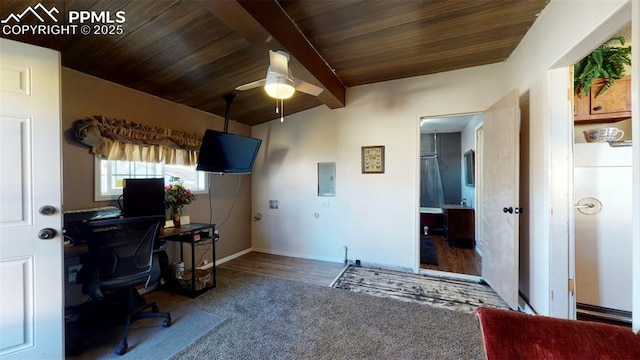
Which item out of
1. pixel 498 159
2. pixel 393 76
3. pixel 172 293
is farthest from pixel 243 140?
pixel 498 159

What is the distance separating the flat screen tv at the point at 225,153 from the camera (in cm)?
292

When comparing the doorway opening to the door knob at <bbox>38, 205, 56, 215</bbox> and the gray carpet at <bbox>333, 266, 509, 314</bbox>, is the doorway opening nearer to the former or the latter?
the gray carpet at <bbox>333, 266, 509, 314</bbox>

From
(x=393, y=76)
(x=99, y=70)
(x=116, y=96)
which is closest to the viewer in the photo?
(x=99, y=70)

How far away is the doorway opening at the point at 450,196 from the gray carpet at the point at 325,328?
1275 mm

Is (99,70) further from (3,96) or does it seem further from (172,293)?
(172,293)

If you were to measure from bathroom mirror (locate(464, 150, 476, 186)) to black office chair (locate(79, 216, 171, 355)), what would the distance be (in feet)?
16.6

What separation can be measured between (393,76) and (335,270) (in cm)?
281

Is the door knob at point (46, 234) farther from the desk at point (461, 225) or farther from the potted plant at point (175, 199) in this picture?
A: the desk at point (461, 225)

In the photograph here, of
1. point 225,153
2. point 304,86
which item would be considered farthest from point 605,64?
point 225,153

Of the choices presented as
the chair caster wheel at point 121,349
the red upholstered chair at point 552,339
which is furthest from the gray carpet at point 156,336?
the red upholstered chair at point 552,339

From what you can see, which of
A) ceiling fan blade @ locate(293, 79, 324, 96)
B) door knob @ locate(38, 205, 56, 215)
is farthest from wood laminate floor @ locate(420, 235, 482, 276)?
door knob @ locate(38, 205, 56, 215)

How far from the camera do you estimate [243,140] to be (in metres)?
3.31

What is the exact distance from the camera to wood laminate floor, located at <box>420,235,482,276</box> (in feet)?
10.9

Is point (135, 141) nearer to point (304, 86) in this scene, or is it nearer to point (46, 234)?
point (46, 234)
